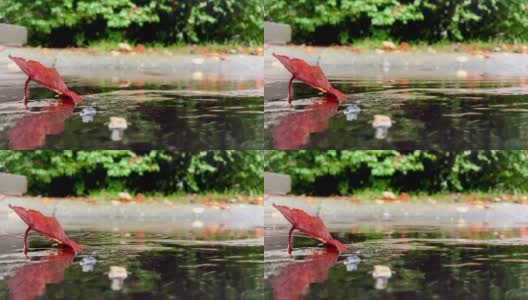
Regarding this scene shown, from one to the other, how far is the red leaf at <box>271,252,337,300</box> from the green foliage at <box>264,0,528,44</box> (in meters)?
1.23

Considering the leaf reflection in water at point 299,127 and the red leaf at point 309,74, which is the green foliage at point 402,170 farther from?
the red leaf at point 309,74

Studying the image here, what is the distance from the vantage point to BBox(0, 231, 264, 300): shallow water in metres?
4.79

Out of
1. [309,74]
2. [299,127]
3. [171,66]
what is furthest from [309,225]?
[171,66]

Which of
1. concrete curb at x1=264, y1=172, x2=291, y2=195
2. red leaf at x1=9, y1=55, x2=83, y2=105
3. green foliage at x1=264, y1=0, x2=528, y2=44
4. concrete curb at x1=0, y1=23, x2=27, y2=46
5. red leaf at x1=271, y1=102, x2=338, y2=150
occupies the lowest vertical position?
concrete curb at x1=264, y1=172, x2=291, y2=195

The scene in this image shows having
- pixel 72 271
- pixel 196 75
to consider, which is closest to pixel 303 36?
pixel 196 75

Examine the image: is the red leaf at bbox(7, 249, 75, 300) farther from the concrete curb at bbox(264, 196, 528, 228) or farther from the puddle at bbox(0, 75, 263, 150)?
the concrete curb at bbox(264, 196, 528, 228)

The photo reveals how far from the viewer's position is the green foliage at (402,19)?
5.14m

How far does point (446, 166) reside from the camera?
5219 millimetres

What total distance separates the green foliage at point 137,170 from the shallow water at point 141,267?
268mm

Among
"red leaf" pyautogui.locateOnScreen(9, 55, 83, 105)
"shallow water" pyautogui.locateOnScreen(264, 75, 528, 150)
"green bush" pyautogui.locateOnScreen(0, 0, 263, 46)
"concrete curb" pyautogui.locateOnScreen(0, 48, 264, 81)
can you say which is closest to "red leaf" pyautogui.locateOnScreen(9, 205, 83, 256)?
"red leaf" pyautogui.locateOnScreen(9, 55, 83, 105)

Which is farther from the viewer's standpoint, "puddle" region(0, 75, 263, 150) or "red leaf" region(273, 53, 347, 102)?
"red leaf" region(273, 53, 347, 102)

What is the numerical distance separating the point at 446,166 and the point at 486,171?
0.24 meters

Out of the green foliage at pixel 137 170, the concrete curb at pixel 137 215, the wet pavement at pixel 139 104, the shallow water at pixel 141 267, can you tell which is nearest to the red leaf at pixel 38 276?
the shallow water at pixel 141 267

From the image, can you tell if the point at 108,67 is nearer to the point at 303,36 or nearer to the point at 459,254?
the point at 303,36
